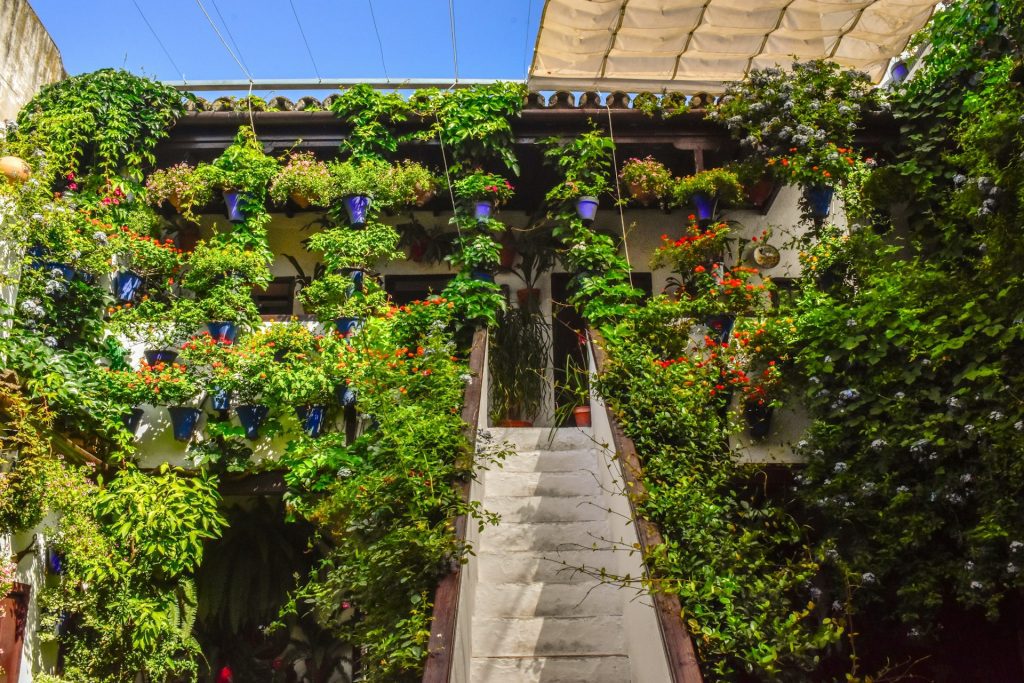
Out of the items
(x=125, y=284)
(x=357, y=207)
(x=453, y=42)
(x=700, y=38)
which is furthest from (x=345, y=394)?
(x=700, y=38)

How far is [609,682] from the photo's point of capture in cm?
615

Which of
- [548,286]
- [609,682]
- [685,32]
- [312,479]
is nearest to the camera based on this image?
[609,682]

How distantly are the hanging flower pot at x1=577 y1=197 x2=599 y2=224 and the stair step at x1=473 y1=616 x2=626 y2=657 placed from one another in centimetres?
470

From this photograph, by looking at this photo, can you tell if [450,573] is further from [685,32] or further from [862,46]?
[862,46]

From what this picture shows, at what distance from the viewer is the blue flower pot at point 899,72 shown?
10562 mm

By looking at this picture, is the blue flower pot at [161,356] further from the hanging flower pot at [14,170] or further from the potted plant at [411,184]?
the potted plant at [411,184]

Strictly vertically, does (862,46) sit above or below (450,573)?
above

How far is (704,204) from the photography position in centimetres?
981

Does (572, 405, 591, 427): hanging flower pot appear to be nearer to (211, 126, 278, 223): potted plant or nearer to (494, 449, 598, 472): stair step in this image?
(494, 449, 598, 472): stair step

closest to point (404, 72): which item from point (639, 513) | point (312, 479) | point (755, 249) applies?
point (755, 249)

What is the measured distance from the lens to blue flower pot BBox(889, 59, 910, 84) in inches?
416

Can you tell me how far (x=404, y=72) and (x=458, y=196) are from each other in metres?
2.29

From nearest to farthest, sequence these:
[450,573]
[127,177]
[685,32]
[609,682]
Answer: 1. [450,573]
2. [609,682]
3. [127,177]
4. [685,32]

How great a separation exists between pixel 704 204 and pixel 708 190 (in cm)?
18
